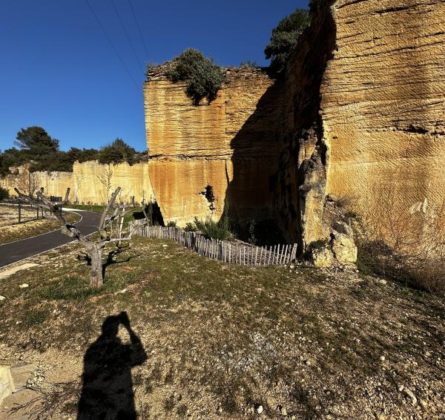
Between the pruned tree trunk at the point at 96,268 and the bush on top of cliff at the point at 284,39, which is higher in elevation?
the bush on top of cliff at the point at 284,39

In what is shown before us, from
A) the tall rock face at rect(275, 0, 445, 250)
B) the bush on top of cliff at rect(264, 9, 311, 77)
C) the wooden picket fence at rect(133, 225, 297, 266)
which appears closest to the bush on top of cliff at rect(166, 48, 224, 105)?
the bush on top of cliff at rect(264, 9, 311, 77)

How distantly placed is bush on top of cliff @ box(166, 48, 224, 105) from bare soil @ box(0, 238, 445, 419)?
9613mm

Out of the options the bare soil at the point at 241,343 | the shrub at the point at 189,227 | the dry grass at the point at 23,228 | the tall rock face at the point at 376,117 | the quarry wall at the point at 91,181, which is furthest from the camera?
the quarry wall at the point at 91,181

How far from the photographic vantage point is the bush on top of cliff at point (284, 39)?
13297 mm

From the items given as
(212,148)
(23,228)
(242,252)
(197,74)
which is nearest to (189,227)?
(212,148)

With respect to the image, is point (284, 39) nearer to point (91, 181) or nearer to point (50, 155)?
point (91, 181)

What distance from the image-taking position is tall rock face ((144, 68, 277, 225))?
1352 centimetres

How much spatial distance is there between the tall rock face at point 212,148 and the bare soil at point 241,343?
278 inches

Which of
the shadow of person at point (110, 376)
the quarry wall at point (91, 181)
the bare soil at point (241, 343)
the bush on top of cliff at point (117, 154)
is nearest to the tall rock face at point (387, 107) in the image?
the bare soil at point (241, 343)

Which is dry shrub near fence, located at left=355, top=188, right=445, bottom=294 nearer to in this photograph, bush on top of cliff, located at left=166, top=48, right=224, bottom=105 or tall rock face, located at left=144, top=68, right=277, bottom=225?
tall rock face, located at left=144, top=68, right=277, bottom=225

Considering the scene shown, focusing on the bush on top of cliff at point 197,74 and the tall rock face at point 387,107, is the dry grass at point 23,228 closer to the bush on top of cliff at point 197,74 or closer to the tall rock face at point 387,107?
the bush on top of cliff at point 197,74

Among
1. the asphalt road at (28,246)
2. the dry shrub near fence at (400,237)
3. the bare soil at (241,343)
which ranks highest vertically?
the dry shrub near fence at (400,237)

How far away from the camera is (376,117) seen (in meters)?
7.39

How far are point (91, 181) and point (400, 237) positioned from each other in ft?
117
